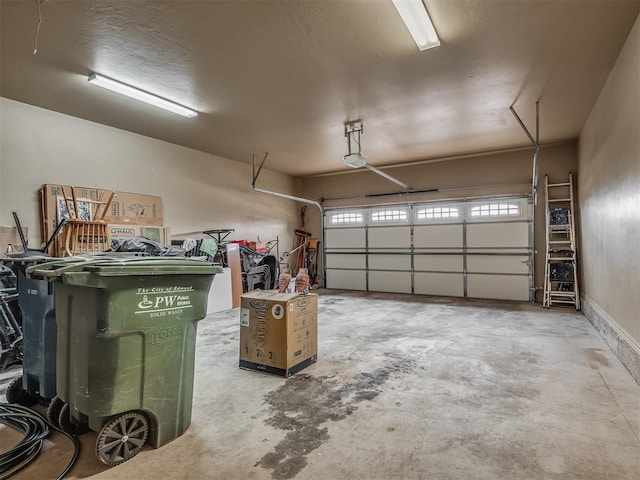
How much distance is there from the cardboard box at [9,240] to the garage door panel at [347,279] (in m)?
6.41

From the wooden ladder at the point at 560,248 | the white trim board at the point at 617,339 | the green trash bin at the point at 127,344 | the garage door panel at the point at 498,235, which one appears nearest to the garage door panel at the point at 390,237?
the garage door panel at the point at 498,235

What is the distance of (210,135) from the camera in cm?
577

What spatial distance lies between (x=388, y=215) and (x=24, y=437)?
7489 millimetres

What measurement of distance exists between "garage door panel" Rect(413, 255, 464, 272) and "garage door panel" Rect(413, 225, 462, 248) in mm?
250

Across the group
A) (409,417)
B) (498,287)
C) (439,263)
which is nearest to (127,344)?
(409,417)

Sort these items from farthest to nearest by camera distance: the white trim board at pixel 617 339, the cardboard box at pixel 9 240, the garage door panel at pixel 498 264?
the garage door panel at pixel 498 264 → the cardboard box at pixel 9 240 → the white trim board at pixel 617 339

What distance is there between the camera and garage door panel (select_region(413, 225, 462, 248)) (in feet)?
24.9

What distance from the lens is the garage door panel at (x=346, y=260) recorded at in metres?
8.70

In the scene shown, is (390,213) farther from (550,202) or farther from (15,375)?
(15,375)

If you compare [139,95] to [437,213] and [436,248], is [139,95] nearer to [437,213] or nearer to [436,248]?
[437,213]

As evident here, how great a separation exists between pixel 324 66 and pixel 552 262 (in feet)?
18.2

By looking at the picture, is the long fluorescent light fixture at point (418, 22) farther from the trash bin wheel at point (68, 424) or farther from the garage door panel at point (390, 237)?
the garage door panel at point (390, 237)

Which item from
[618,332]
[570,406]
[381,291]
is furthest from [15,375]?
[381,291]

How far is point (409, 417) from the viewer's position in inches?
89.2
